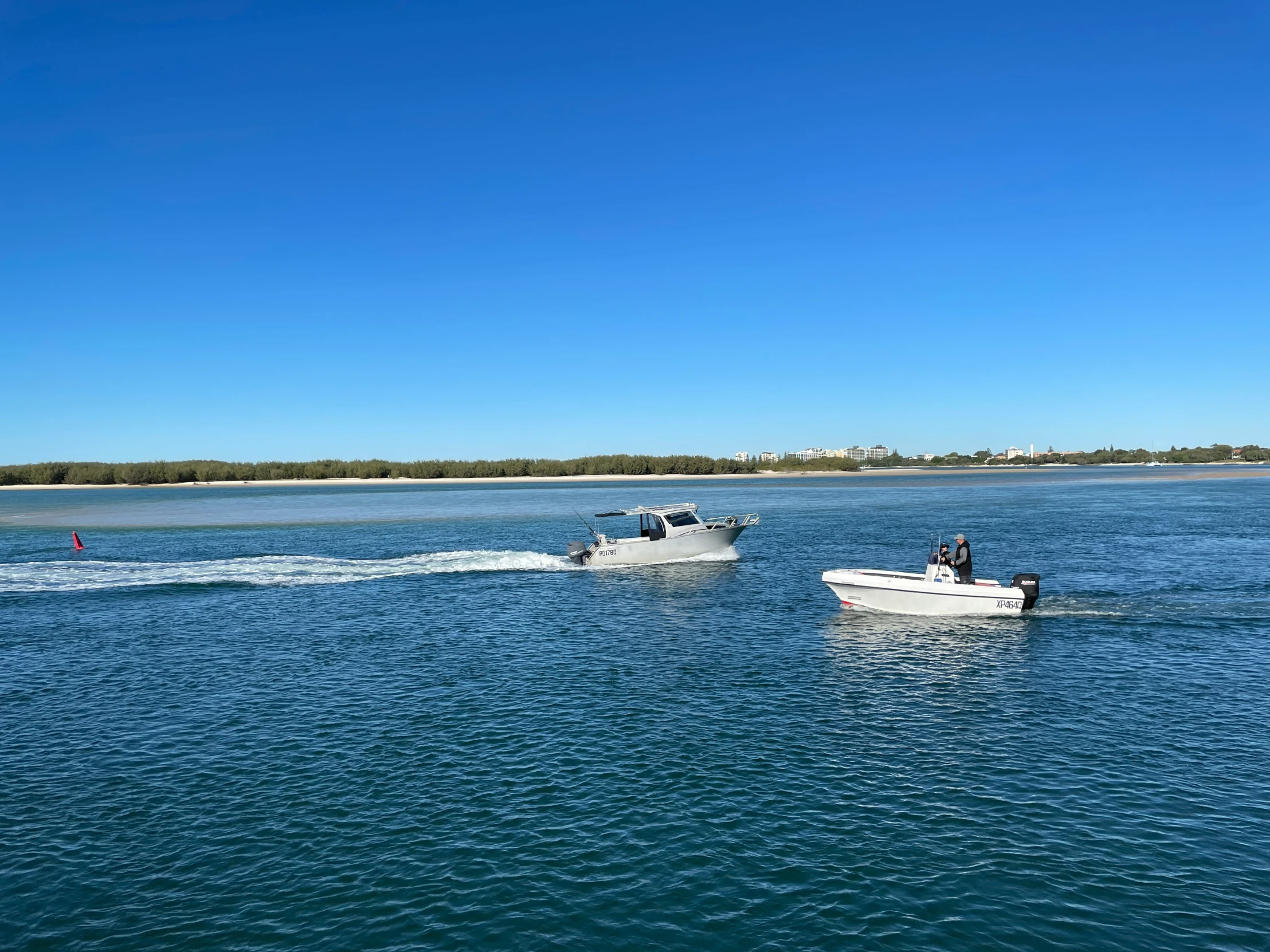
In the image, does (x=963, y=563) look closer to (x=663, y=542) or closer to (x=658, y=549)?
(x=663, y=542)

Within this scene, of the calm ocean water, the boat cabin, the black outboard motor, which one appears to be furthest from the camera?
the boat cabin

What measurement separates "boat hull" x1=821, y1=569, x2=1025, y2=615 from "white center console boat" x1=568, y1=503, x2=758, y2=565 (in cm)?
1635

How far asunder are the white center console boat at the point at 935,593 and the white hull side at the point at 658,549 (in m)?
17.0

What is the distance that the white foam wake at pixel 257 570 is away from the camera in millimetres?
43344

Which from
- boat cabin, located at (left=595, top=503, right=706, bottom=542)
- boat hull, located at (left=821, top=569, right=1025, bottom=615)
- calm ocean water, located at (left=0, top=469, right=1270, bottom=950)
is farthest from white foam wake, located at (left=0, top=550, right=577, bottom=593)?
boat hull, located at (left=821, top=569, right=1025, bottom=615)

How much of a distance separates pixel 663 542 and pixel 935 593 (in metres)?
19.9

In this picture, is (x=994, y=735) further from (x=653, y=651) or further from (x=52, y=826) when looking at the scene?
(x=52, y=826)

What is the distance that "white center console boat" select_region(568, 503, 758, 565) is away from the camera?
48.1m

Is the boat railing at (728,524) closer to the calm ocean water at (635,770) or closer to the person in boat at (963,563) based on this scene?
the calm ocean water at (635,770)

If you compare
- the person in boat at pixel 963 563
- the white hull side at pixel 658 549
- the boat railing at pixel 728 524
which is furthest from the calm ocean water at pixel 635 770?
the boat railing at pixel 728 524

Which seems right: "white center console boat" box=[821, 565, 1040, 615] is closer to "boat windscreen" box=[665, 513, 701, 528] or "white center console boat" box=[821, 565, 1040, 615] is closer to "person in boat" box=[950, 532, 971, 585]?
"person in boat" box=[950, 532, 971, 585]

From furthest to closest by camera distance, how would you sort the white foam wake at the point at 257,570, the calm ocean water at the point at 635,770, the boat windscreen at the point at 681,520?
the boat windscreen at the point at 681,520
the white foam wake at the point at 257,570
the calm ocean water at the point at 635,770

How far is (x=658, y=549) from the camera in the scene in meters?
48.5

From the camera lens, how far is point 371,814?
14.5m
